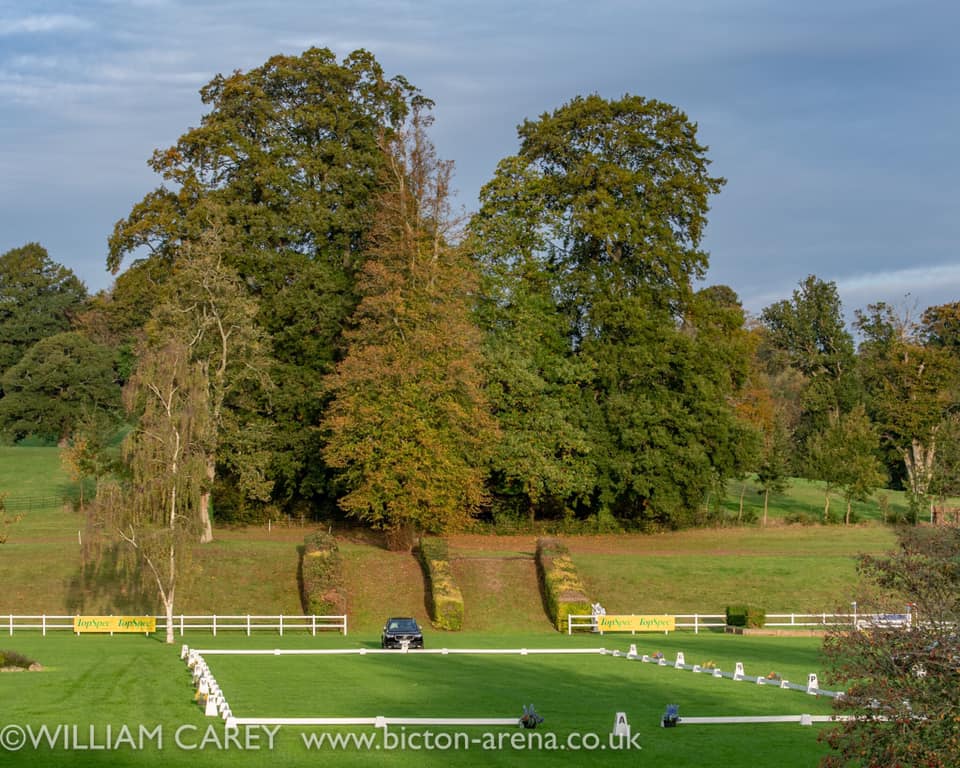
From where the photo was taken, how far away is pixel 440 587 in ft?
160

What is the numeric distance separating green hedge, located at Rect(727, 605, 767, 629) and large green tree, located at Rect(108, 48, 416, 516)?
24.9 metres

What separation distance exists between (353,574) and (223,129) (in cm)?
2831

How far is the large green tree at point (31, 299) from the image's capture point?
104 m

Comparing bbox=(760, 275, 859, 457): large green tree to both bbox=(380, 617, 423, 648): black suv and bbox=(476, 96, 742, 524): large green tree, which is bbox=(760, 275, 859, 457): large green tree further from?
bbox=(380, 617, 423, 648): black suv

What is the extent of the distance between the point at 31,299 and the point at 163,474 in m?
72.6

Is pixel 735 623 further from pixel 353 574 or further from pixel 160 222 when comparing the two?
pixel 160 222

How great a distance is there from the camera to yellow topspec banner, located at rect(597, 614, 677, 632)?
4716 centimetres

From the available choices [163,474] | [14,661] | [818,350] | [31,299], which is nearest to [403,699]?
[14,661]

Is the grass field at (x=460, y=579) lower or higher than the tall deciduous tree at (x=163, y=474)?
lower

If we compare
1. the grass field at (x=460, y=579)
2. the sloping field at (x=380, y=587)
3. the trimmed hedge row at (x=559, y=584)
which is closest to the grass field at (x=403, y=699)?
the trimmed hedge row at (x=559, y=584)

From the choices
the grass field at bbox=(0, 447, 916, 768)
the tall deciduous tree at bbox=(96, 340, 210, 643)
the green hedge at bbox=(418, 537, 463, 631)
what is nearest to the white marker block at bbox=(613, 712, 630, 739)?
the grass field at bbox=(0, 447, 916, 768)

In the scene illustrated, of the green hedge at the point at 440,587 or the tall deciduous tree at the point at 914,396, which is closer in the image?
the green hedge at the point at 440,587

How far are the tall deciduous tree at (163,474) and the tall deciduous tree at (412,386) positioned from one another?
472 inches

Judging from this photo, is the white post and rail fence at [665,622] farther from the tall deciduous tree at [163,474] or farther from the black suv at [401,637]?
the tall deciduous tree at [163,474]
